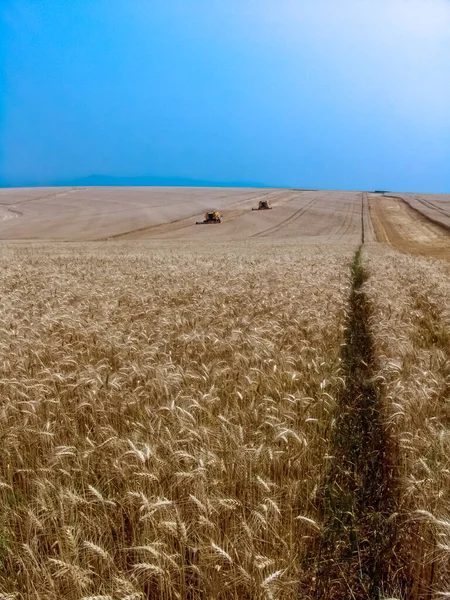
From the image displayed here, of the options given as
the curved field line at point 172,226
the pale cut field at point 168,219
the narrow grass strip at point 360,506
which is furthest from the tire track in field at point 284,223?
the narrow grass strip at point 360,506

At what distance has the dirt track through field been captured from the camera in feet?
100

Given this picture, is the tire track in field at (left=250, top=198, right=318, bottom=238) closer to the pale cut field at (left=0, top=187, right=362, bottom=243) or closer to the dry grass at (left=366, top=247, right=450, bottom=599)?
the pale cut field at (left=0, top=187, right=362, bottom=243)

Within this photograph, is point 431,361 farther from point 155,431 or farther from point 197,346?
point 155,431

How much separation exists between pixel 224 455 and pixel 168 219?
184 ft

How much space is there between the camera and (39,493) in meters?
2.56

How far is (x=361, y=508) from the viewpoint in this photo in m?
2.96

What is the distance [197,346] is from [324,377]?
1.79 metres

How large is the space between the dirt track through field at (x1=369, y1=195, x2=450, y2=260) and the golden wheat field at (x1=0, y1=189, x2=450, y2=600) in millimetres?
23051

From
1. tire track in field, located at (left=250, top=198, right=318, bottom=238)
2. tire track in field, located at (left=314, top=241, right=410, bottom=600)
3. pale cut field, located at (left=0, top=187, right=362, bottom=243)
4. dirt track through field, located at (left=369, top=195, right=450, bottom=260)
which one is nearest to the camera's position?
tire track in field, located at (left=314, top=241, right=410, bottom=600)

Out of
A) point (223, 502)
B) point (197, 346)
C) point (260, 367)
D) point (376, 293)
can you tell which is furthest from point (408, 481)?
point (376, 293)

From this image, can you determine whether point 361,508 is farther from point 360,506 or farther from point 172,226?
point 172,226

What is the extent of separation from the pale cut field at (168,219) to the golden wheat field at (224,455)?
3159 cm

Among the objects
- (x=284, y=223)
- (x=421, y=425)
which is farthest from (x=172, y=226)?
(x=421, y=425)

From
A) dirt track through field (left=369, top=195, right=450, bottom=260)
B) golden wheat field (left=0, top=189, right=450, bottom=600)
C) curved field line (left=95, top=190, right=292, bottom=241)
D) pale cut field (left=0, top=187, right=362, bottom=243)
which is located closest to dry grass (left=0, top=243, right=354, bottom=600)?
golden wheat field (left=0, top=189, right=450, bottom=600)
